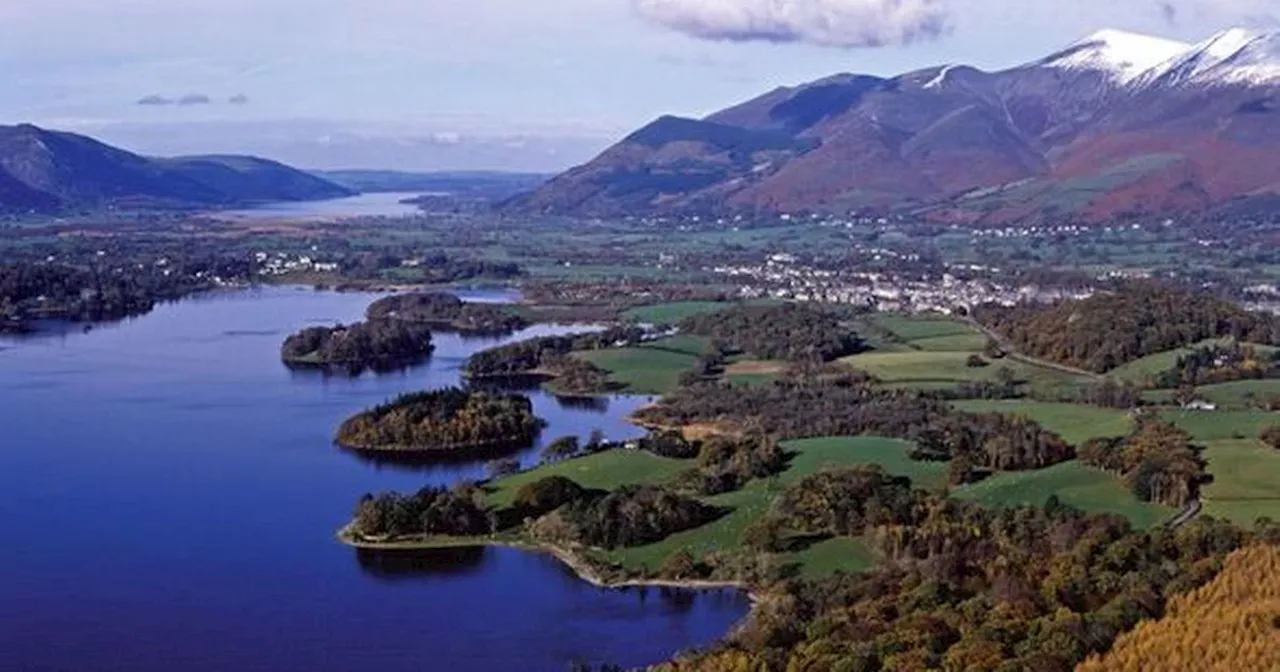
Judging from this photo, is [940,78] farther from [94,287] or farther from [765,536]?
[765,536]

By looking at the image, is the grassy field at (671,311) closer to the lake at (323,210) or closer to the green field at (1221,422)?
the green field at (1221,422)

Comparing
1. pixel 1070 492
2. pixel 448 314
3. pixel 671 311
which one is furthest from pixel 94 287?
pixel 1070 492

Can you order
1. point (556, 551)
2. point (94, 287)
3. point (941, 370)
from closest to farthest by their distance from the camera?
point (556, 551) < point (941, 370) < point (94, 287)

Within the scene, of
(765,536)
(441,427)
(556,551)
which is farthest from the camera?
(441,427)

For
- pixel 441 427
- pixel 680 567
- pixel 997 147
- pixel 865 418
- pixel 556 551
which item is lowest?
pixel 556 551

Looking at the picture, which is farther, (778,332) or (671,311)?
(671,311)

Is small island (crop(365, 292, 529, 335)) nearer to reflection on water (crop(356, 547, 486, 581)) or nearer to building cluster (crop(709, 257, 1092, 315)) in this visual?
building cluster (crop(709, 257, 1092, 315))

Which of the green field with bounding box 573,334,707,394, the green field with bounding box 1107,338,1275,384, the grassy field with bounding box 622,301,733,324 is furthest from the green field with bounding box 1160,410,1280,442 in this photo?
the grassy field with bounding box 622,301,733,324
